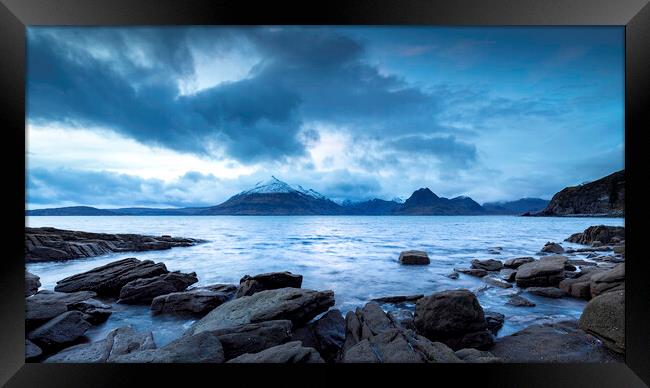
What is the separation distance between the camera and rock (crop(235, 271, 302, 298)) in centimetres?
745

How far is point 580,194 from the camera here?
6975cm

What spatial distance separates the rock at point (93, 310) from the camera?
19.9 ft

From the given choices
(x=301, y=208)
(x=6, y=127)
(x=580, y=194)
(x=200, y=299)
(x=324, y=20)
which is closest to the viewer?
(x=6, y=127)

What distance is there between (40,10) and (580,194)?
96.2 meters

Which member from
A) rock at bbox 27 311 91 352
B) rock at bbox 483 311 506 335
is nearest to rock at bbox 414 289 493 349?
rock at bbox 483 311 506 335

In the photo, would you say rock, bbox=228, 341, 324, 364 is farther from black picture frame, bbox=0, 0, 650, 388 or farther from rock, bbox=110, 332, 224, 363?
rock, bbox=110, 332, 224, 363

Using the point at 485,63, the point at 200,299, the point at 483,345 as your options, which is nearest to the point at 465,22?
the point at 483,345

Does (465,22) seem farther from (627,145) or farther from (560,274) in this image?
(560,274)

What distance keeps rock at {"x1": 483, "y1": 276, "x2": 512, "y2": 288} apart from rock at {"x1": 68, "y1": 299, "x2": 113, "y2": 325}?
38.0 ft

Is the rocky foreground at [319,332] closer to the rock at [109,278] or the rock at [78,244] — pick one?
the rock at [109,278]

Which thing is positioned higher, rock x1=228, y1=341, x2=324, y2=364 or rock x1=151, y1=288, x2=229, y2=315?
rock x1=228, y1=341, x2=324, y2=364

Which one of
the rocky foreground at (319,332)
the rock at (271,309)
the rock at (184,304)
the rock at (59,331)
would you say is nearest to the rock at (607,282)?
the rocky foreground at (319,332)

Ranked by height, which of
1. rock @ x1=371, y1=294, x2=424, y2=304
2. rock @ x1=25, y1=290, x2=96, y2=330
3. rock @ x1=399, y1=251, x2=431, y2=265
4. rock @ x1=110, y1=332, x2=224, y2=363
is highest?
rock @ x1=110, y1=332, x2=224, y2=363

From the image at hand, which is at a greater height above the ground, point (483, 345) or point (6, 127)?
point (6, 127)
